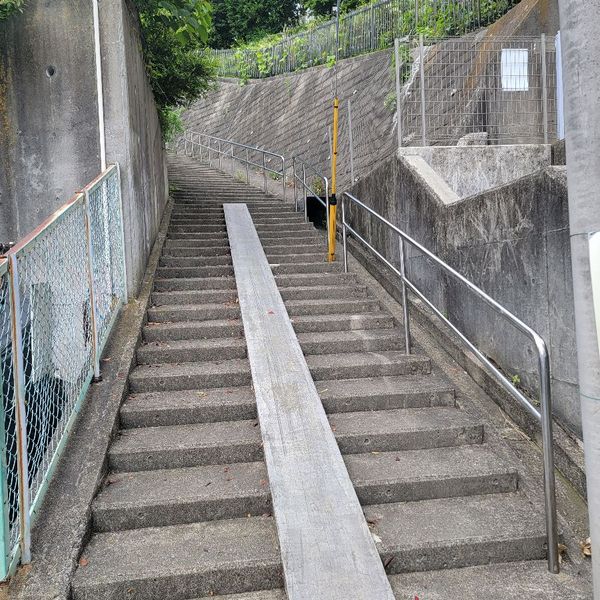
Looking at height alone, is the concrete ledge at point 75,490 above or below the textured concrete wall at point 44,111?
below

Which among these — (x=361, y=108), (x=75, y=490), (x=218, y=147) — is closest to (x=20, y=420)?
(x=75, y=490)

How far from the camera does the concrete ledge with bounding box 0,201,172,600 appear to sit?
2036 mm

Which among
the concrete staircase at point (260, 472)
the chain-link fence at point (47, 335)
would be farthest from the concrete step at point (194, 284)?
the chain-link fence at point (47, 335)

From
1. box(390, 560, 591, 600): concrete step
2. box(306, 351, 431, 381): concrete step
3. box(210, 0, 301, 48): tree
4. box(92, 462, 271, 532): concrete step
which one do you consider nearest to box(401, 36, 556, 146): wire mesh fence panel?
box(306, 351, 431, 381): concrete step

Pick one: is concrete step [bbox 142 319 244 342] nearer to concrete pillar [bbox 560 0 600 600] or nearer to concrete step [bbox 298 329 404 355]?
concrete step [bbox 298 329 404 355]

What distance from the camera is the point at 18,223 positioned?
14.4ft

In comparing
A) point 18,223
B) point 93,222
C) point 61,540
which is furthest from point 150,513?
point 18,223

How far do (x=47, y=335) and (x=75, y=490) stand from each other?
0.89 metres

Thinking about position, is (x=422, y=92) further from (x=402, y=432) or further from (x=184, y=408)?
(x=184, y=408)

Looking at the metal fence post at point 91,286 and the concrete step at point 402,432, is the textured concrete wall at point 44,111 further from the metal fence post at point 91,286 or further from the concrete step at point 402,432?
the concrete step at point 402,432

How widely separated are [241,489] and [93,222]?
2.10m

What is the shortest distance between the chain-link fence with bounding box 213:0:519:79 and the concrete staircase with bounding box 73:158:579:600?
6931 millimetres

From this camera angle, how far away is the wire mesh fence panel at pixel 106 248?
3.62 meters

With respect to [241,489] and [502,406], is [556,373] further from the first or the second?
[241,489]
